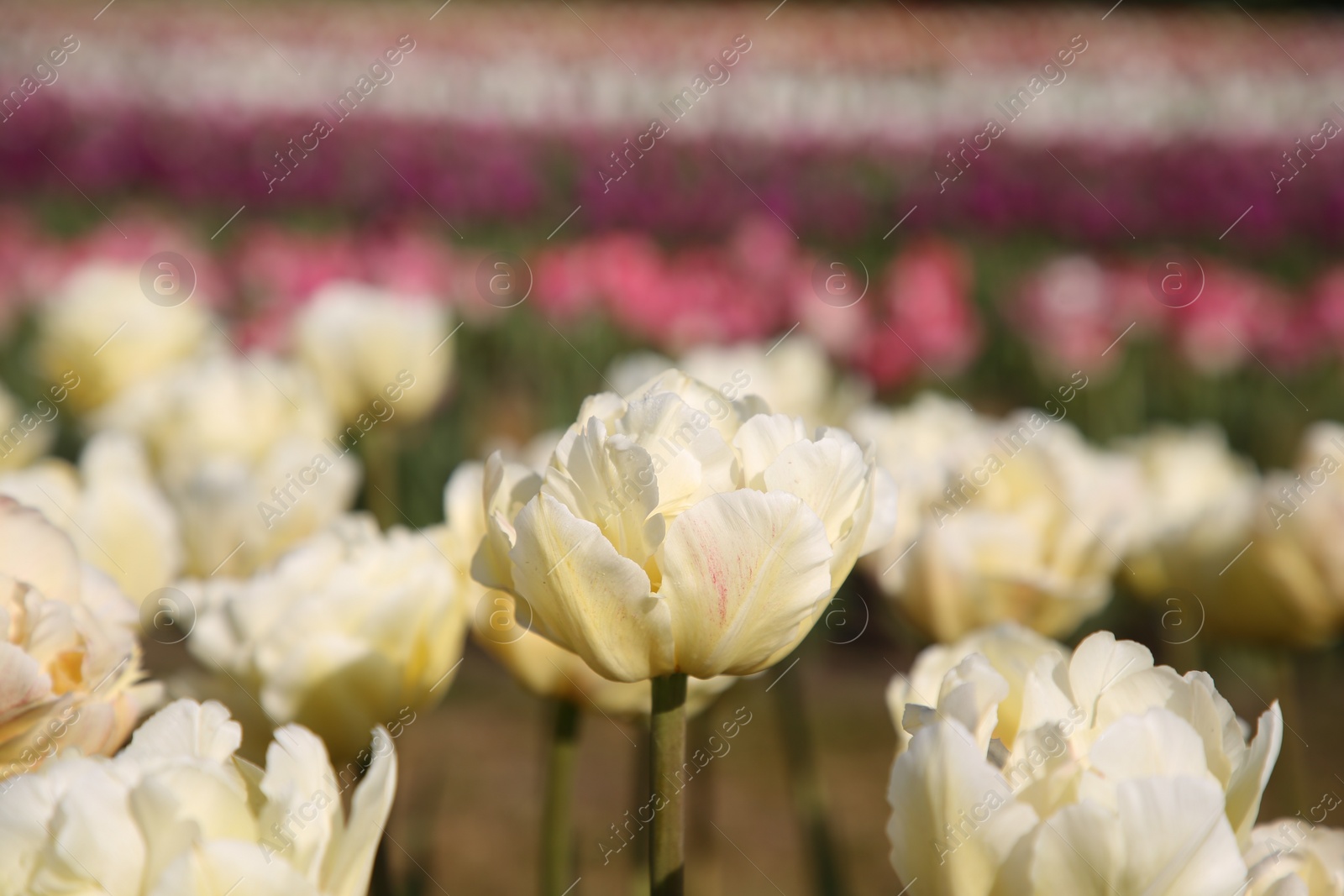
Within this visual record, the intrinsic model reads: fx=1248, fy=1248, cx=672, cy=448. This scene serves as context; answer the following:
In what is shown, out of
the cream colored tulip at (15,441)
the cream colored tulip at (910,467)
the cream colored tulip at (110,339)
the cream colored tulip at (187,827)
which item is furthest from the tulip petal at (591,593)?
the cream colored tulip at (110,339)

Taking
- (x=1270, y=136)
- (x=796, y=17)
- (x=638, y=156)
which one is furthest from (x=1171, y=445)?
(x=796, y=17)

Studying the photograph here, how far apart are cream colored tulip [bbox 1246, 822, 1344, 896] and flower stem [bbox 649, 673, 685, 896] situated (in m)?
0.28

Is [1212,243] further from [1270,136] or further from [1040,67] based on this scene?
[1040,67]

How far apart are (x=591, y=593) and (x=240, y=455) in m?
1.01

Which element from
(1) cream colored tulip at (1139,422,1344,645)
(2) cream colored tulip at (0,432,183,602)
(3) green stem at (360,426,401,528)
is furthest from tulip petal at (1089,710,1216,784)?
(3) green stem at (360,426,401,528)

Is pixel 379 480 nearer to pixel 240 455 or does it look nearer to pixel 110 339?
pixel 240 455

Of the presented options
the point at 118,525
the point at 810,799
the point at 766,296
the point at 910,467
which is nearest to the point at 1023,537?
the point at 910,467

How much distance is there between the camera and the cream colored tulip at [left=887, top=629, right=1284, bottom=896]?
54cm

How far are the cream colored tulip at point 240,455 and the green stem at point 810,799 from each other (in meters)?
0.51

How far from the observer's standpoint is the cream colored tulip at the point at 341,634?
2.94 feet

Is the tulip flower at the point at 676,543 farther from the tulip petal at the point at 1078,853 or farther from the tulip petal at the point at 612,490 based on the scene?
the tulip petal at the point at 1078,853

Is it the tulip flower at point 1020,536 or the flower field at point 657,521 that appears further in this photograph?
the tulip flower at point 1020,536

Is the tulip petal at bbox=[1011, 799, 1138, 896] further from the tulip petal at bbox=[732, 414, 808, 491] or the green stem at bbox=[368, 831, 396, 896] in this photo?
the green stem at bbox=[368, 831, 396, 896]

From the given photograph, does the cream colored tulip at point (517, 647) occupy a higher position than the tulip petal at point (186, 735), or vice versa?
the tulip petal at point (186, 735)
